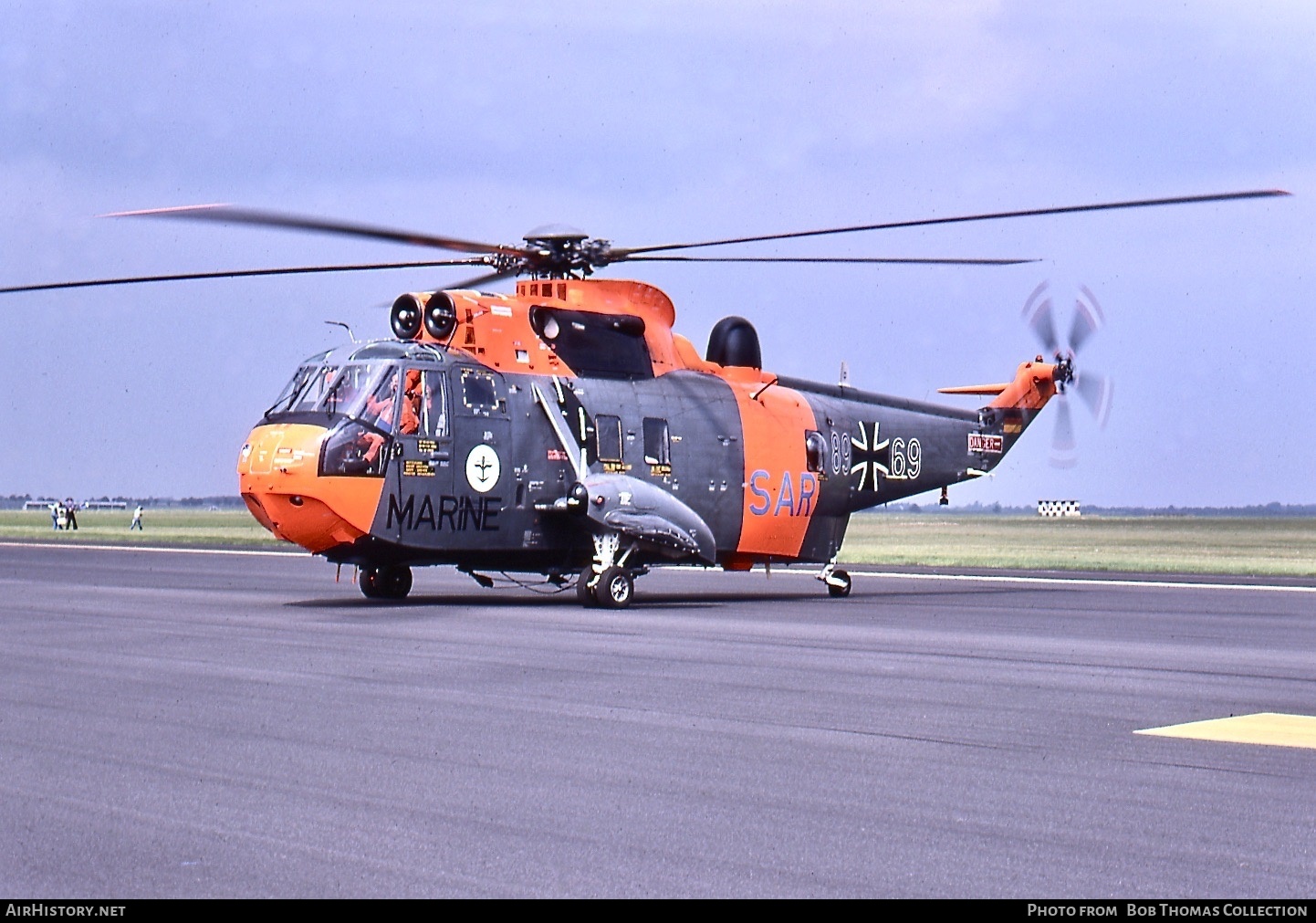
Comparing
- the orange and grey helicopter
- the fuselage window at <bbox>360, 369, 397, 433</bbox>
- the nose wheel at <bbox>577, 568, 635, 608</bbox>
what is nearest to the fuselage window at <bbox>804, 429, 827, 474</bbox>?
the orange and grey helicopter

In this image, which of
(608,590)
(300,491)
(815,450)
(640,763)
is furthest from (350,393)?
(640,763)

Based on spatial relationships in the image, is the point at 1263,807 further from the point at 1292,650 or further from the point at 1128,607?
the point at 1128,607

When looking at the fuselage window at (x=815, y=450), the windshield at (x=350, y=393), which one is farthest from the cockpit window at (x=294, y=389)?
the fuselage window at (x=815, y=450)

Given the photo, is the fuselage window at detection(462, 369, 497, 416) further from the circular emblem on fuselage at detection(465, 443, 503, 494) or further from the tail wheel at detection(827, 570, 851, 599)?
the tail wheel at detection(827, 570, 851, 599)

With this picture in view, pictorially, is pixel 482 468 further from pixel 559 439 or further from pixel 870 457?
pixel 870 457

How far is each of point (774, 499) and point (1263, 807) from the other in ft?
66.1

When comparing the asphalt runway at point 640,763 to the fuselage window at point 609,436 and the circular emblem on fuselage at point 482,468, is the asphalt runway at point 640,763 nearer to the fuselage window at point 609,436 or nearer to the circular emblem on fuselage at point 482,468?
the circular emblem on fuselage at point 482,468

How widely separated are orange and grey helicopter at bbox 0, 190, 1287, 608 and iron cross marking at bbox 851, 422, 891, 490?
0.12 ft

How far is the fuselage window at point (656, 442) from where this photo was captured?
86.1 feet

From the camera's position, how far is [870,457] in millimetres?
30406

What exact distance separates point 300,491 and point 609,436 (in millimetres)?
5551

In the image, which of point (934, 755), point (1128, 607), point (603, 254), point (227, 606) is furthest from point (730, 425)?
point (934, 755)

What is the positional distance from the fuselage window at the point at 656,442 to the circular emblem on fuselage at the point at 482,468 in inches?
120

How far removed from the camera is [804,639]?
60.4 ft
